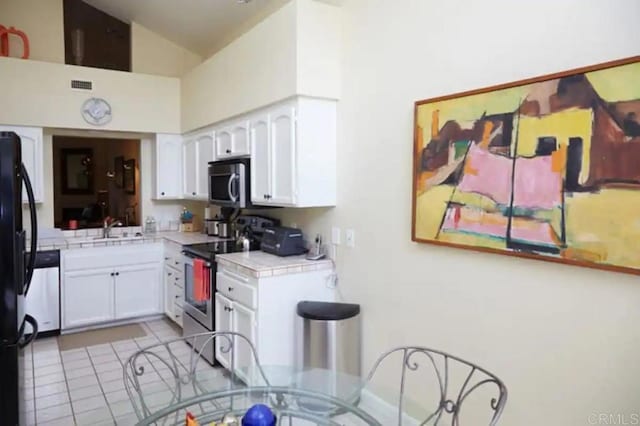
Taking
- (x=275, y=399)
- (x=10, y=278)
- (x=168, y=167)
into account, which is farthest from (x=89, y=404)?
(x=168, y=167)

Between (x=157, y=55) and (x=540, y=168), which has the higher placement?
(x=157, y=55)

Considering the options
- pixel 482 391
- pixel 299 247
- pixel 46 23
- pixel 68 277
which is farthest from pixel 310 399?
pixel 46 23

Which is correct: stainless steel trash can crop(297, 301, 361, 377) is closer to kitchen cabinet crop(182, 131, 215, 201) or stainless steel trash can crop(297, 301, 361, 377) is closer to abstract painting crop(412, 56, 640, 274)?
abstract painting crop(412, 56, 640, 274)

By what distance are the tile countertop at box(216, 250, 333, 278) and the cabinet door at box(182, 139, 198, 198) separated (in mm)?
1668

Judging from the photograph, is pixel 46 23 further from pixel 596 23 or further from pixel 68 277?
pixel 596 23

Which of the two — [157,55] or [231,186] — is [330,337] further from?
[157,55]

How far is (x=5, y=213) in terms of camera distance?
220 centimetres

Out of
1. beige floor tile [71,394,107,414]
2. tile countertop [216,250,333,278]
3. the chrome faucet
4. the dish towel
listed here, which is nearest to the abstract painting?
tile countertop [216,250,333,278]

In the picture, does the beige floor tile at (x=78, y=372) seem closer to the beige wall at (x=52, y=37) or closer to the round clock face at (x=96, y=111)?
the round clock face at (x=96, y=111)

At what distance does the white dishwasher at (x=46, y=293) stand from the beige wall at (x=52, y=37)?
2070 mm

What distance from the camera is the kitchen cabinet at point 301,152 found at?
10.1ft

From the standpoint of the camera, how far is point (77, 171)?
5.05m

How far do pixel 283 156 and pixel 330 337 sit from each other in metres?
1.30

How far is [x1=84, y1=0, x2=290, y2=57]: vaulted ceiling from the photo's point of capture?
4.14 metres
